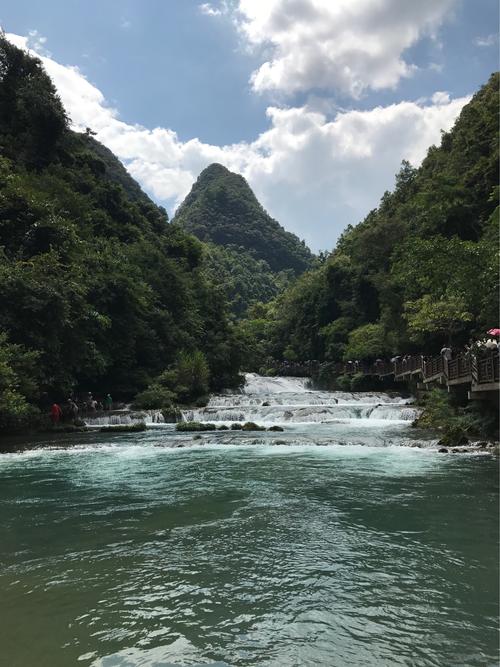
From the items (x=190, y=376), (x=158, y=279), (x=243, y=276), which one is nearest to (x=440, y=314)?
(x=190, y=376)

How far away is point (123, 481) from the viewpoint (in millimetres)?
9875

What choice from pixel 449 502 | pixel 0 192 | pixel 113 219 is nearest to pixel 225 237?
pixel 113 219

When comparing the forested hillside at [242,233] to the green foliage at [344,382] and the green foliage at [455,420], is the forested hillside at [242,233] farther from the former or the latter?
the green foliage at [455,420]

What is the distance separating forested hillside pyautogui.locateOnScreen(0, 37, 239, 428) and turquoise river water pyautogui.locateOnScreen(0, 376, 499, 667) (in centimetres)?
839

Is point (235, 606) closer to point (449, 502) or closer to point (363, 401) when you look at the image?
Result: point (449, 502)

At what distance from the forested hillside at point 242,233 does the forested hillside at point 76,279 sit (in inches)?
2343

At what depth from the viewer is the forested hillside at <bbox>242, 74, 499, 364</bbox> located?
1414cm

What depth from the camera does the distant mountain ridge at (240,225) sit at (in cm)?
11406

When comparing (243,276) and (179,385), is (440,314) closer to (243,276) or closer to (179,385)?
(179,385)

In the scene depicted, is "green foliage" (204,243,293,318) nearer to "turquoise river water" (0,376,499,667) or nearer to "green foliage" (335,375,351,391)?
"green foliage" (335,375,351,391)

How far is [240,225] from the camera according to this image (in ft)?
381

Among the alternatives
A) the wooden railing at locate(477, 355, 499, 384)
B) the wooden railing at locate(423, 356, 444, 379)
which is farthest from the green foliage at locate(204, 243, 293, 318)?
the wooden railing at locate(477, 355, 499, 384)

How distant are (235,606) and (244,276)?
9517cm

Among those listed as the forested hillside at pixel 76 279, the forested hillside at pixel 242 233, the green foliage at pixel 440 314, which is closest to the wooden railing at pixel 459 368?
the green foliage at pixel 440 314
